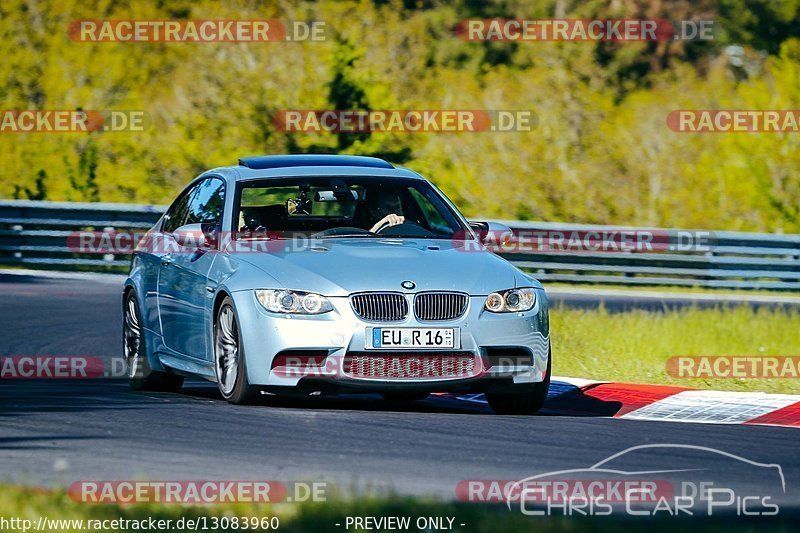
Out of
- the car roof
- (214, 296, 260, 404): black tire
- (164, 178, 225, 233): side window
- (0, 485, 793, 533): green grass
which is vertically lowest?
(0, 485, 793, 533): green grass

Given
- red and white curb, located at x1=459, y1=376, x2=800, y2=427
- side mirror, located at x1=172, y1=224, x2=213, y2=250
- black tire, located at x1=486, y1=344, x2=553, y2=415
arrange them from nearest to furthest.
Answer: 1. black tire, located at x1=486, y1=344, x2=553, y2=415
2. red and white curb, located at x1=459, y1=376, x2=800, y2=427
3. side mirror, located at x1=172, y1=224, x2=213, y2=250

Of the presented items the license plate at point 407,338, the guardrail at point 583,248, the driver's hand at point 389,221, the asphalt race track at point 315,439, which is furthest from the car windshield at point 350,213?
the guardrail at point 583,248

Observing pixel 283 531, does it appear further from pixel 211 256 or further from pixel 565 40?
pixel 565 40

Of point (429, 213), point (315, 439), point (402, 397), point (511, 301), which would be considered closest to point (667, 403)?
point (511, 301)

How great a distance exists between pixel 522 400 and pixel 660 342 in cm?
410

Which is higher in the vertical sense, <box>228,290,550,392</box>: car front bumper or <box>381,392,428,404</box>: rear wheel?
<box>228,290,550,392</box>: car front bumper

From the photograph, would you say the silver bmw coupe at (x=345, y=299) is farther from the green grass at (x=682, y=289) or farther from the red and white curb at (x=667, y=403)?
the green grass at (x=682, y=289)

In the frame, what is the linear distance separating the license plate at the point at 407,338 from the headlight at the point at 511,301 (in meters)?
0.37

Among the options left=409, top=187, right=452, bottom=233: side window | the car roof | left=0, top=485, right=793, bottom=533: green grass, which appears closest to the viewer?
left=0, top=485, right=793, bottom=533: green grass

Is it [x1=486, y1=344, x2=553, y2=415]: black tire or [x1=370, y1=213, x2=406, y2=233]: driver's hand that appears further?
[x1=370, y1=213, x2=406, y2=233]: driver's hand

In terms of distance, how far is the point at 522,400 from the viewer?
10062mm

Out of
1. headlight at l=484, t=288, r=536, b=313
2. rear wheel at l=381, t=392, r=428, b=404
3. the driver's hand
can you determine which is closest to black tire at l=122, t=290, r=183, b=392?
rear wheel at l=381, t=392, r=428, b=404

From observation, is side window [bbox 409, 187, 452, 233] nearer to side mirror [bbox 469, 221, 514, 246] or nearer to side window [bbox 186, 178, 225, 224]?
side mirror [bbox 469, 221, 514, 246]

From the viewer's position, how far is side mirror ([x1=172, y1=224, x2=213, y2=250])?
10.3 metres
